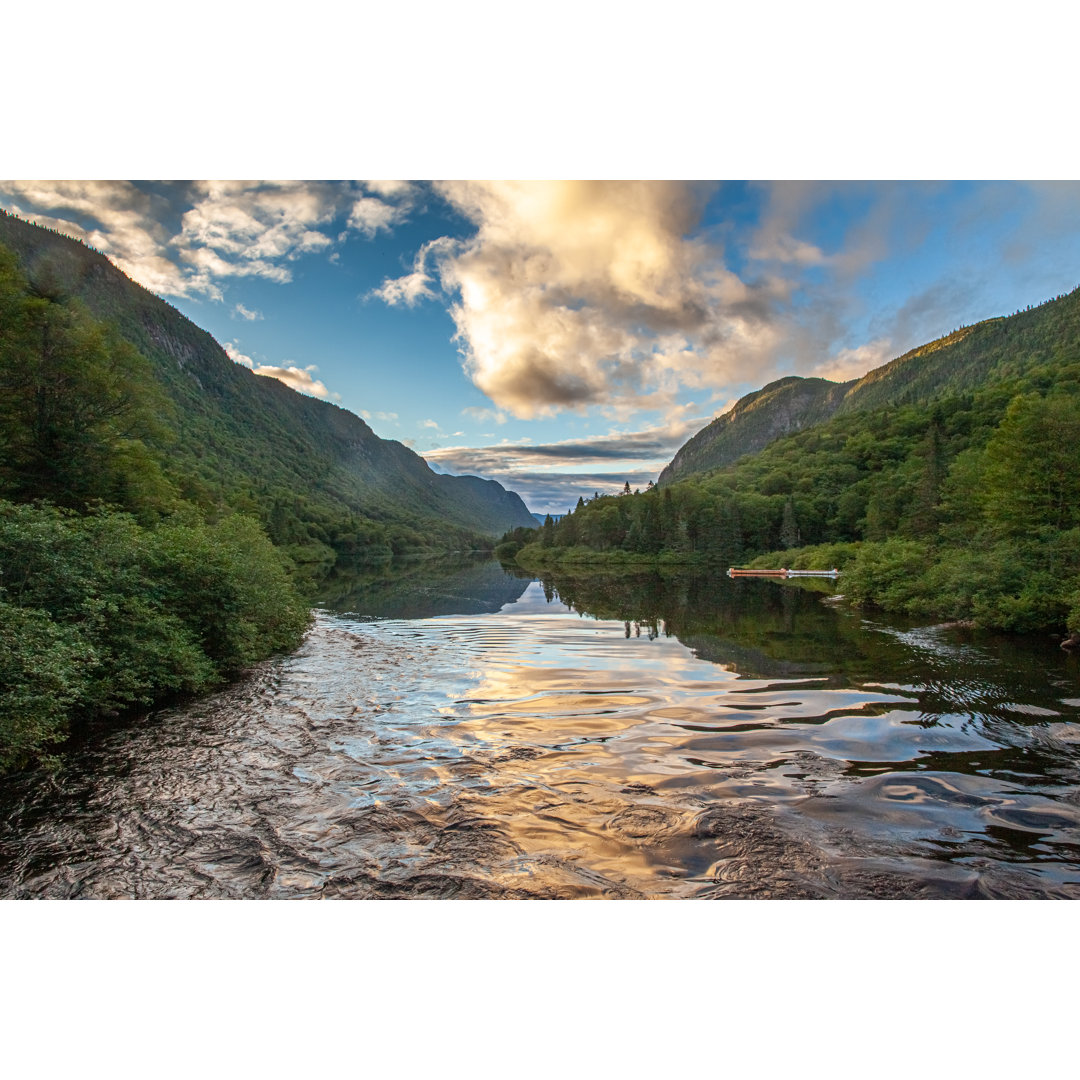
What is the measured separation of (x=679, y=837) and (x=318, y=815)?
3365mm

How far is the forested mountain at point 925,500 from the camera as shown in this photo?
19.9 meters

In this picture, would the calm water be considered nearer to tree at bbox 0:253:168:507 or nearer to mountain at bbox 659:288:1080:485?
tree at bbox 0:253:168:507

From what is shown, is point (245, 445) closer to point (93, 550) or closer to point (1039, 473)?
point (93, 550)

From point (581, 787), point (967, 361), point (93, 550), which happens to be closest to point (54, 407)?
point (93, 550)

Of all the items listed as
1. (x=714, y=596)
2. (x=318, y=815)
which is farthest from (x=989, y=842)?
(x=714, y=596)

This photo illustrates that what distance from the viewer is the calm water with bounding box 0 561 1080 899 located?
4848 mm

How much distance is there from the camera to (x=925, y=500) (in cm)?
4109

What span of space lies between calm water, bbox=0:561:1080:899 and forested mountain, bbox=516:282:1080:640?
28.0ft

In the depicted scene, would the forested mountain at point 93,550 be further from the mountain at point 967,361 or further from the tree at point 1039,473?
the mountain at point 967,361

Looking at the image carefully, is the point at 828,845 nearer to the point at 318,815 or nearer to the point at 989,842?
the point at 989,842

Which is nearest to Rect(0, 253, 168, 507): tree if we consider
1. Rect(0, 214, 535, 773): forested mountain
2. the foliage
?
Rect(0, 214, 535, 773): forested mountain

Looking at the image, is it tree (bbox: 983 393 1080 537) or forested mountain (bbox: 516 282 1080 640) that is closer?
forested mountain (bbox: 516 282 1080 640)

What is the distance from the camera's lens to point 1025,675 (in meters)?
12.3

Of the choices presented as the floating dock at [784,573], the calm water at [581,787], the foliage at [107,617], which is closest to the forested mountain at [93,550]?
the foliage at [107,617]
